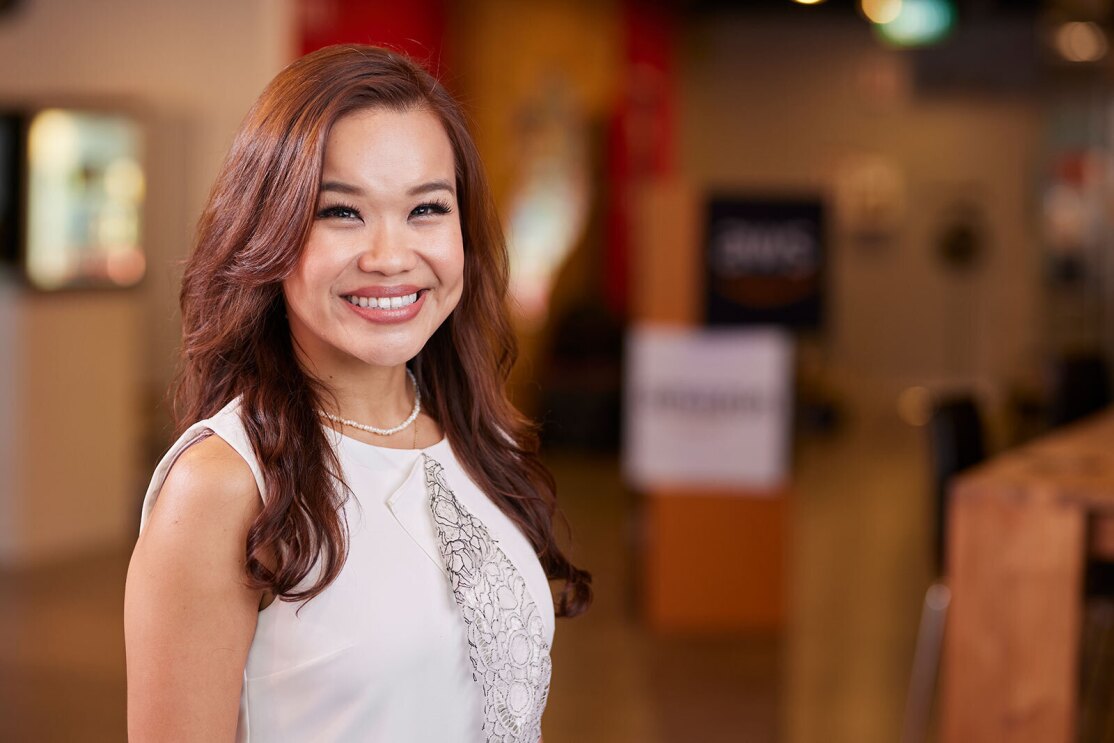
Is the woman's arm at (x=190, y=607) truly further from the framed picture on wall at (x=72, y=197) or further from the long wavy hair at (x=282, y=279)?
the framed picture on wall at (x=72, y=197)

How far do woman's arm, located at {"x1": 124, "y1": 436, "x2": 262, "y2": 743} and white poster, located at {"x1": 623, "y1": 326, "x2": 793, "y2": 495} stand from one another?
3.63 m

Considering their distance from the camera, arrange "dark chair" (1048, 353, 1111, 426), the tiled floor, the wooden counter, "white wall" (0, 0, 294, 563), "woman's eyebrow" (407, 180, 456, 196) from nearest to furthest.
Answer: "woman's eyebrow" (407, 180, 456, 196)
the wooden counter
the tiled floor
"dark chair" (1048, 353, 1111, 426)
"white wall" (0, 0, 294, 563)

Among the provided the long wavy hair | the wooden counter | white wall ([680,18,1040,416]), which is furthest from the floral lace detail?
white wall ([680,18,1040,416])

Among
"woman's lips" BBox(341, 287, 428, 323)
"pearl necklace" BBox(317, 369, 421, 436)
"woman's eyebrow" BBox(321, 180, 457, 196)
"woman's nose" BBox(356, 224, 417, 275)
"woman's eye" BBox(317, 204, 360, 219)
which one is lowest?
"pearl necklace" BBox(317, 369, 421, 436)

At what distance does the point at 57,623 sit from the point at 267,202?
3957 millimetres

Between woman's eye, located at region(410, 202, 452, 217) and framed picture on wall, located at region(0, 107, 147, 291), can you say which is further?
framed picture on wall, located at region(0, 107, 147, 291)

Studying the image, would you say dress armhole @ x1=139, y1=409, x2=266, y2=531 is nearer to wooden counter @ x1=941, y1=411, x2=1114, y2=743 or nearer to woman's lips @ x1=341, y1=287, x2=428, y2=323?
woman's lips @ x1=341, y1=287, x2=428, y2=323

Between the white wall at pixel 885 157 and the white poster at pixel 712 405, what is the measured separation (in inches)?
298

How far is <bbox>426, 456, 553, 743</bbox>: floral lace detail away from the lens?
54.1 inches

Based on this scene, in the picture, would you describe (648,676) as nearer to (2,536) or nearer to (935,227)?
(2,536)

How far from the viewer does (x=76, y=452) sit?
19.8 feet

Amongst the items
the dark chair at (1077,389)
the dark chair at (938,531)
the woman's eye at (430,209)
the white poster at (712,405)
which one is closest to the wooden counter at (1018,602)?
the dark chair at (938,531)

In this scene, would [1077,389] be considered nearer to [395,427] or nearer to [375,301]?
[395,427]

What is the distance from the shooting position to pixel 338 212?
1305 millimetres
